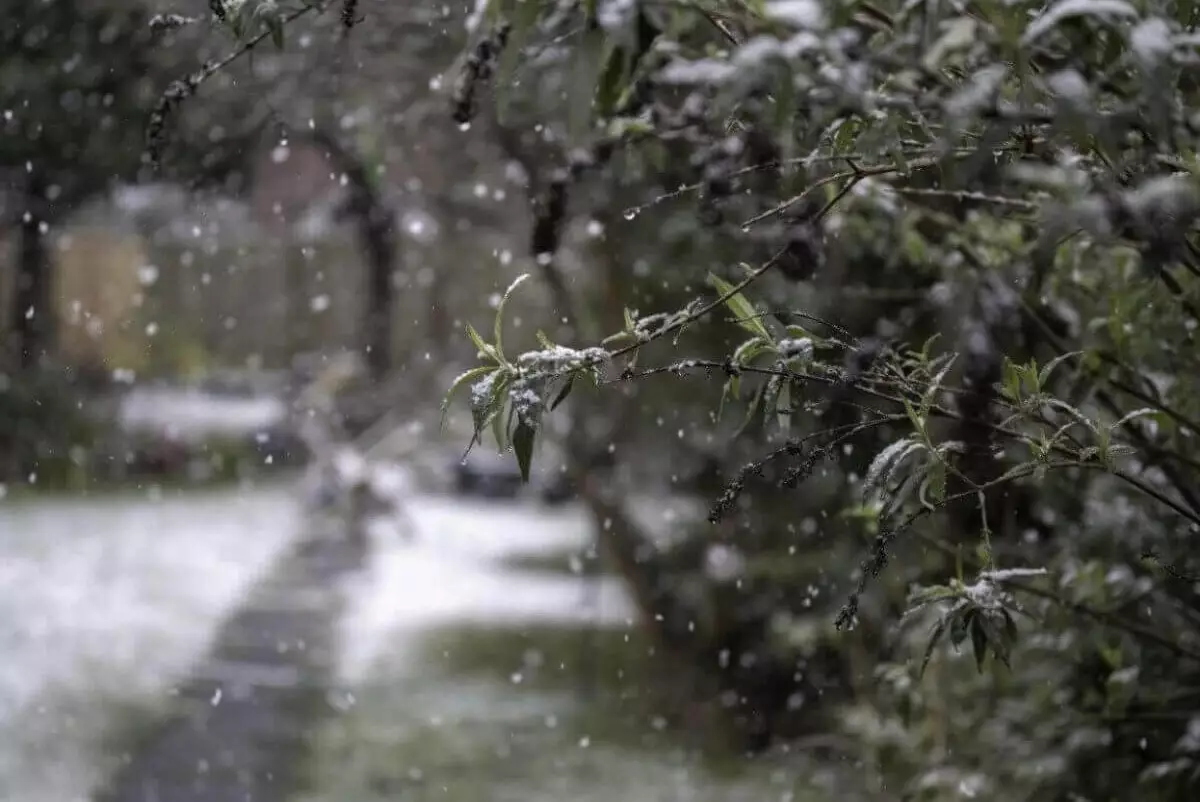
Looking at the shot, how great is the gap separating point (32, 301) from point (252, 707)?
17.6 ft

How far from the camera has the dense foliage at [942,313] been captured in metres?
0.79

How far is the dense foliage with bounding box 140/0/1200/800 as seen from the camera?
792 millimetres

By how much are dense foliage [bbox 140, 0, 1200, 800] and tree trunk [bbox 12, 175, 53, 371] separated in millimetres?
6110

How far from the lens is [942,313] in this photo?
2049 millimetres

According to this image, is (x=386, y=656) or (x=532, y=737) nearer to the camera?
(x=532, y=737)

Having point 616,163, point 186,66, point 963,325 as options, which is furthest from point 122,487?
point 963,325

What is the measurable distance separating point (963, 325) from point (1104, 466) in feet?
0.71

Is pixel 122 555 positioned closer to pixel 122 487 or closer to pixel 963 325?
pixel 122 487

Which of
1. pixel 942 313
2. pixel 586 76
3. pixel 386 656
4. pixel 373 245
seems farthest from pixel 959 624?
pixel 373 245

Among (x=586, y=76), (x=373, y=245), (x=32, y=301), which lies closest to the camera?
(x=586, y=76)

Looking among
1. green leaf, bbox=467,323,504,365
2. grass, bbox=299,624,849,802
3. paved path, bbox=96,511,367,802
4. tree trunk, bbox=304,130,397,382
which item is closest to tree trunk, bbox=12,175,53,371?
tree trunk, bbox=304,130,397,382

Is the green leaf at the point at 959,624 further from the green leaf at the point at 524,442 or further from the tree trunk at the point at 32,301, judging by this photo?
the tree trunk at the point at 32,301

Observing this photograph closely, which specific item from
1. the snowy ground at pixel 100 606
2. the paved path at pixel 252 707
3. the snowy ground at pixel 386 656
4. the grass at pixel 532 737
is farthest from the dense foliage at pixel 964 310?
the snowy ground at pixel 100 606

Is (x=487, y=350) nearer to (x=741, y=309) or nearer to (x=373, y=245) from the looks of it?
(x=741, y=309)
